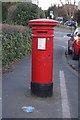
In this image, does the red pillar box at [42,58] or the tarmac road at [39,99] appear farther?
the red pillar box at [42,58]

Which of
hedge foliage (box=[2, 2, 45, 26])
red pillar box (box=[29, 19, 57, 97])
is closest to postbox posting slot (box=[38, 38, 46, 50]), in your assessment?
red pillar box (box=[29, 19, 57, 97])

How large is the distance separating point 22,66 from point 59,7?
73689 mm

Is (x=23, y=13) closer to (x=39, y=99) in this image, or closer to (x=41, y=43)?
(x=41, y=43)

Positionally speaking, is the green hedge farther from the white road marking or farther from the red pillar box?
the red pillar box

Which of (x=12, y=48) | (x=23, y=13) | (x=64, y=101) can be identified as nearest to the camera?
(x=64, y=101)

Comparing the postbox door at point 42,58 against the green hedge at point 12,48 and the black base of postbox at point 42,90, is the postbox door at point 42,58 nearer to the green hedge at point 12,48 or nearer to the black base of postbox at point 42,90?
the black base of postbox at point 42,90

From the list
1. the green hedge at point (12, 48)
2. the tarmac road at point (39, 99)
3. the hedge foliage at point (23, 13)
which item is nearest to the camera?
the tarmac road at point (39, 99)

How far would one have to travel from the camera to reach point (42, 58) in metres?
7.81

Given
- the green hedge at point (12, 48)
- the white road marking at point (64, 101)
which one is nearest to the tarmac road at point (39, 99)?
the white road marking at point (64, 101)

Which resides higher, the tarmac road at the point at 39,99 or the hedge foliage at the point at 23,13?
the hedge foliage at the point at 23,13

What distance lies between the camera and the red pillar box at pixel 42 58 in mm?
7766

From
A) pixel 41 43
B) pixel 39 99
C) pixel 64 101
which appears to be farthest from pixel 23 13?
pixel 64 101

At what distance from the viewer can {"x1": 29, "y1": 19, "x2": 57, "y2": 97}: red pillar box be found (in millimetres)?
7766

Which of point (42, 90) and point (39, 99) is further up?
point (42, 90)
